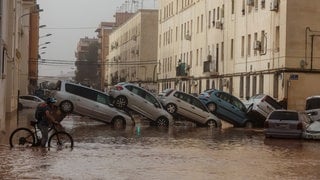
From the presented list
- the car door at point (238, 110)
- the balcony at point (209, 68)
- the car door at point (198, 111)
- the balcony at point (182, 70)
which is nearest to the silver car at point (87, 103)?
the car door at point (198, 111)

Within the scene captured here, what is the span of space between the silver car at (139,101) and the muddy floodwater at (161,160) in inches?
371

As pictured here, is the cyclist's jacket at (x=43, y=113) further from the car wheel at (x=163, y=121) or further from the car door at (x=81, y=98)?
the car wheel at (x=163, y=121)

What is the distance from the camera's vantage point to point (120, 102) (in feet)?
117

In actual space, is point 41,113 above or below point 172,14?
below

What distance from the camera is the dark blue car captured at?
3969 cm

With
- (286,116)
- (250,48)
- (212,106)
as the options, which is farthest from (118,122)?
(250,48)

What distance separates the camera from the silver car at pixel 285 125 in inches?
1156

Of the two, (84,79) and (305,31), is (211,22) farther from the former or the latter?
(84,79)

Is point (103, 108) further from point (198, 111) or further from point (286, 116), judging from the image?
point (286, 116)

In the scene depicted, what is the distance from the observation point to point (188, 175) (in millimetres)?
14703

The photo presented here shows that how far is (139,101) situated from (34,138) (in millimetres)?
15646

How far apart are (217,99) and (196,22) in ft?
97.9

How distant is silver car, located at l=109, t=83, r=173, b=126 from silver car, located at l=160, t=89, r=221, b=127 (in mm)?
1344

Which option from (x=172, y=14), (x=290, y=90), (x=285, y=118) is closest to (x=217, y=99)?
(x=290, y=90)
